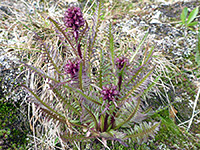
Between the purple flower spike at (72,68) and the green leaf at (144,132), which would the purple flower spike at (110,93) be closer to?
the purple flower spike at (72,68)

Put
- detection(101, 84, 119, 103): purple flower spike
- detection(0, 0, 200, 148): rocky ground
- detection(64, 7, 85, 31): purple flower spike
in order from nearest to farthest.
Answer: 1. detection(101, 84, 119, 103): purple flower spike
2. detection(64, 7, 85, 31): purple flower spike
3. detection(0, 0, 200, 148): rocky ground

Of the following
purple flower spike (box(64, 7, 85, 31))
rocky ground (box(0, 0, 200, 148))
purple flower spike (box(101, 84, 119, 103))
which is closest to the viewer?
purple flower spike (box(101, 84, 119, 103))

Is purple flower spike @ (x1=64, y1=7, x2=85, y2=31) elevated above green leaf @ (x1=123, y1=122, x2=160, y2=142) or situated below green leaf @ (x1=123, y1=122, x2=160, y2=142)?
above

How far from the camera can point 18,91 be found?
5.37 ft

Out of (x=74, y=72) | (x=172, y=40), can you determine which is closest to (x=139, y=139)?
(x=74, y=72)

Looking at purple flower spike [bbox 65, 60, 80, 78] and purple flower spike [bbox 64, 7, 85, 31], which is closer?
purple flower spike [bbox 65, 60, 80, 78]

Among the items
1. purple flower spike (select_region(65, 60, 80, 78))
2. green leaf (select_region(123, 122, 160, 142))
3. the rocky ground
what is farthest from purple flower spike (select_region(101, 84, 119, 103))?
the rocky ground

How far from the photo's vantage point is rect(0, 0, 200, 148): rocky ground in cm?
167

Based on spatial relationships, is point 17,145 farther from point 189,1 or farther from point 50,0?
point 189,1

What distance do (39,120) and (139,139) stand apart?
0.77 metres

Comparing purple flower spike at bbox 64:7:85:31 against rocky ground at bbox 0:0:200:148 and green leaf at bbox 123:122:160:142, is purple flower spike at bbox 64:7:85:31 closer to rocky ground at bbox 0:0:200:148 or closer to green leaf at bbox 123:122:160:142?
rocky ground at bbox 0:0:200:148

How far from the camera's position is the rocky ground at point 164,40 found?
1.67 m

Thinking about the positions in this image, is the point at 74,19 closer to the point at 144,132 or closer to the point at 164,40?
the point at 144,132

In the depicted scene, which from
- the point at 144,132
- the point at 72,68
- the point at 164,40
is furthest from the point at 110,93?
the point at 164,40
